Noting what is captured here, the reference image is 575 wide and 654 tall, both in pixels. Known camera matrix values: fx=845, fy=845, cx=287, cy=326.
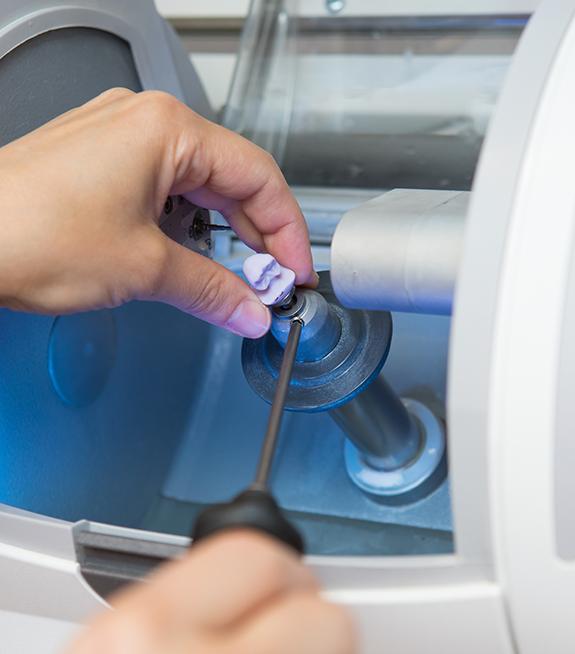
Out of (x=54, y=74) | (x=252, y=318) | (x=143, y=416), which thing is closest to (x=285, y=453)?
(x=143, y=416)

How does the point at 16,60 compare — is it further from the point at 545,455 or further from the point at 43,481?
the point at 545,455

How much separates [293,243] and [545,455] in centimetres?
28

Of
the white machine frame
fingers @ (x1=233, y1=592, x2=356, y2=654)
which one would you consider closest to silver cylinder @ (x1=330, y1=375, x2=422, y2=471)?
the white machine frame

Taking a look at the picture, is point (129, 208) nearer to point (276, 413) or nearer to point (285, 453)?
point (276, 413)

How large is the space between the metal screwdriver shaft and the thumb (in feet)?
0.08

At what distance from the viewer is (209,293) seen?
589 mm

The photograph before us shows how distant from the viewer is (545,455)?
16.9 inches

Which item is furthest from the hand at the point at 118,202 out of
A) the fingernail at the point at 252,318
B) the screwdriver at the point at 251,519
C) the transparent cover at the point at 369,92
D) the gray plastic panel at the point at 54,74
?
the transparent cover at the point at 369,92

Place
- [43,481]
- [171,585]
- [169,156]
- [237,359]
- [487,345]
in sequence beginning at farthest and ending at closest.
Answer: [237,359] < [43,481] < [169,156] < [487,345] < [171,585]

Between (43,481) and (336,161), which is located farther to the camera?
(336,161)

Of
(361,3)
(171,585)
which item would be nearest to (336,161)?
(361,3)

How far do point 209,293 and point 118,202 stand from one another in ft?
0.30

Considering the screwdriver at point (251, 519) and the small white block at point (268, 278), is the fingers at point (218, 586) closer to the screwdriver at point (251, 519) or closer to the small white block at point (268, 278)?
the screwdriver at point (251, 519)

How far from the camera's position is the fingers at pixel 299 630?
286 millimetres
